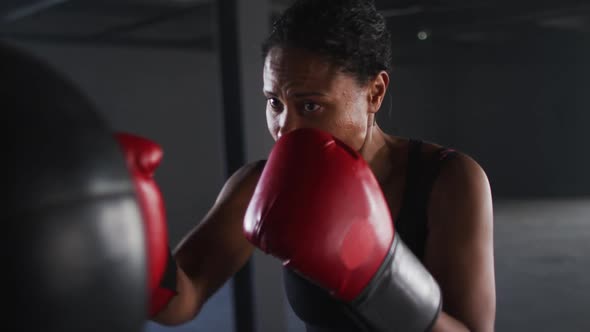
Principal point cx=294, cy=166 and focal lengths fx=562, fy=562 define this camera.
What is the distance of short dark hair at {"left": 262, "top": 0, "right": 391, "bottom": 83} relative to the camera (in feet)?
3.27

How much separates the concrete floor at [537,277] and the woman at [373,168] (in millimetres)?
2180

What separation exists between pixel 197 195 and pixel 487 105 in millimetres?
4165

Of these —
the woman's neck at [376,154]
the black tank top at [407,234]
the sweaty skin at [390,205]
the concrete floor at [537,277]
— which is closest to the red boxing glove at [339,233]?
the sweaty skin at [390,205]

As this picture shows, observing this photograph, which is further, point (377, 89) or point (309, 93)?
point (377, 89)

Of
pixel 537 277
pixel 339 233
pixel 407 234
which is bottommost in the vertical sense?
pixel 537 277

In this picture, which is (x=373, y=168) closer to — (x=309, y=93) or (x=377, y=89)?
(x=377, y=89)

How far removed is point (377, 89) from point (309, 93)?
19 centimetres

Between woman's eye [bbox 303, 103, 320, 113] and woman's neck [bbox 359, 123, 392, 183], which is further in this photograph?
woman's neck [bbox 359, 123, 392, 183]

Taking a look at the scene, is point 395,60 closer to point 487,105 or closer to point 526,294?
point 487,105

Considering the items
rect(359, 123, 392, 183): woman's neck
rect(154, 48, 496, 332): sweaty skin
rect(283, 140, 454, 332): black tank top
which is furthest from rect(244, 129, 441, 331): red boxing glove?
rect(359, 123, 392, 183): woman's neck

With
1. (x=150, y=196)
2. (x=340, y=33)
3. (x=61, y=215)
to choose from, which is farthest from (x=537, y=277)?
(x=61, y=215)

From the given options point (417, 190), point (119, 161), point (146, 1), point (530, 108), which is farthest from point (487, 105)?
point (119, 161)

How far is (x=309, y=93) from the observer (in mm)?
971

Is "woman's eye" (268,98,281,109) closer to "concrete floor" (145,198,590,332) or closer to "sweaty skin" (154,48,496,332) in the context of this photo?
"sweaty skin" (154,48,496,332)
